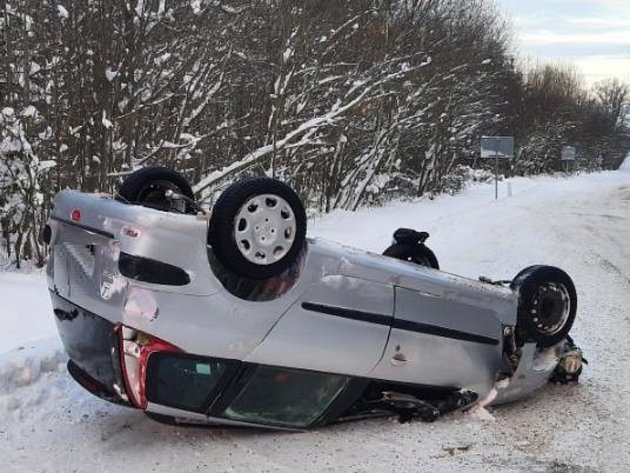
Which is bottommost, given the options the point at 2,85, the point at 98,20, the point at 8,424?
the point at 8,424

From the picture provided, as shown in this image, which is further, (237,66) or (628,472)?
(237,66)

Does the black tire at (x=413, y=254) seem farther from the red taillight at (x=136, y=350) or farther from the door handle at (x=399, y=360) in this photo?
the red taillight at (x=136, y=350)

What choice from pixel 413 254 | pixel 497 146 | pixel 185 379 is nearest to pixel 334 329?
pixel 185 379

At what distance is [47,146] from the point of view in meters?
9.48

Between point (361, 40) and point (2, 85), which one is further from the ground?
point (361, 40)

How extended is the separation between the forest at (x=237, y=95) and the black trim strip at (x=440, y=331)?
5.68 m

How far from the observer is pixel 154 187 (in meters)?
4.16

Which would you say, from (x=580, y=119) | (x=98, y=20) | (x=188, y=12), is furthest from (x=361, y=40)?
(x=580, y=119)

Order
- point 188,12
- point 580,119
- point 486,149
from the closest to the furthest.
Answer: point 188,12 → point 486,149 → point 580,119

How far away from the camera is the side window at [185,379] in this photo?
10.7 ft

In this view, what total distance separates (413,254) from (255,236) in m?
2.00

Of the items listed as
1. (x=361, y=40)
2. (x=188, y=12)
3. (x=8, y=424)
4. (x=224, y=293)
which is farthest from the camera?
(x=361, y=40)

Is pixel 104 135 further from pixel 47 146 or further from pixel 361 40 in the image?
pixel 361 40

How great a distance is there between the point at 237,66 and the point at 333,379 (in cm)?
1093
